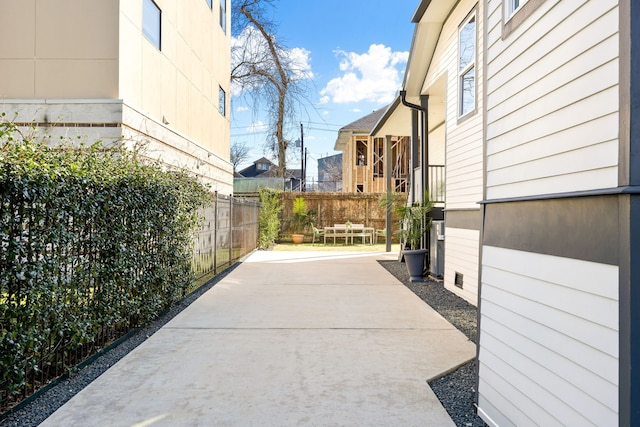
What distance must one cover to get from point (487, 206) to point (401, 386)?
1485 millimetres

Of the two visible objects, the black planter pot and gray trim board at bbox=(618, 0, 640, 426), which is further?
the black planter pot

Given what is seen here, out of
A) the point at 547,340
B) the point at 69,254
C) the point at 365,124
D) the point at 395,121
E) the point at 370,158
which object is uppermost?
the point at 365,124

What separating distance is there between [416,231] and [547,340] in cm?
677

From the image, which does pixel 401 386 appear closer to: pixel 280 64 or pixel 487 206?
pixel 487 206

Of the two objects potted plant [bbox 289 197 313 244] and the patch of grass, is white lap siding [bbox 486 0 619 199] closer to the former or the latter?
the patch of grass

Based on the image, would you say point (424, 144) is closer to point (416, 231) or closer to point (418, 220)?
point (418, 220)

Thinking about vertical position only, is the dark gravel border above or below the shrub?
below

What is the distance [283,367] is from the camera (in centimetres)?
388

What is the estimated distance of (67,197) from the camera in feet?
10.8

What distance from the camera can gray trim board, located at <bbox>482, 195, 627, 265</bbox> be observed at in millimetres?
1897

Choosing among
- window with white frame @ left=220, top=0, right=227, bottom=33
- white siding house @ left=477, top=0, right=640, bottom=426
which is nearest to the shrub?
window with white frame @ left=220, top=0, right=227, bottom=33

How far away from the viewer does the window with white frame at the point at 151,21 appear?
7262 mm

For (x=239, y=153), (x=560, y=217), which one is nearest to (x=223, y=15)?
(x=560, y=217)

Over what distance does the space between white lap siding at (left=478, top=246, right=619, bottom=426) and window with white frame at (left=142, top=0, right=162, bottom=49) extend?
6.49 m
